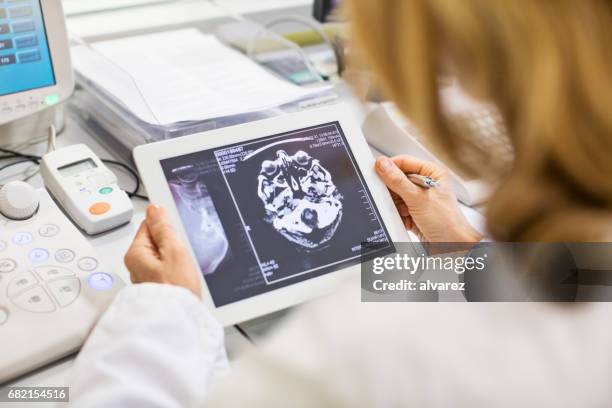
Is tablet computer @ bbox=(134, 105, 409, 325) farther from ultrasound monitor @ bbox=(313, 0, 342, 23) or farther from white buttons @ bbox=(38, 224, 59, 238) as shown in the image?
ultrasound monitor @ bbox=(313, 0, 342, 23)

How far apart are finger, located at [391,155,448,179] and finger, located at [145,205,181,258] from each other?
371mm

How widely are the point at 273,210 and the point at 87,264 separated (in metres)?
0.25

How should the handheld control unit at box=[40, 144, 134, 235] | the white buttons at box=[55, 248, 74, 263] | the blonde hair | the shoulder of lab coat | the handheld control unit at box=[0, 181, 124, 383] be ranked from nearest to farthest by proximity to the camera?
1. the blonde hair
2. the shoulder of lab coat
3. the handheld control unit at box=[0, 181, 124, 383]
4. the white buttons at box=[55, 248, 74, 263]
5. the handheld control unit at box=[40, 144, 134, 235]

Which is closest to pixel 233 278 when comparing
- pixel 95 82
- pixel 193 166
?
pixel 193 166

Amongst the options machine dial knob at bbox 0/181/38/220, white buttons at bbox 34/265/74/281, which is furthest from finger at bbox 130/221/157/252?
machine dial knob at bbox 0/181/38/220

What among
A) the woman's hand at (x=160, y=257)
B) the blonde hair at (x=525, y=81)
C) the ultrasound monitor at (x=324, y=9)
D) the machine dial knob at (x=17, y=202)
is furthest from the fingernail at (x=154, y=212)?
the ultrasound monitor at (x=324, y=9)

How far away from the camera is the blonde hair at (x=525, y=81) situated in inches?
18.2

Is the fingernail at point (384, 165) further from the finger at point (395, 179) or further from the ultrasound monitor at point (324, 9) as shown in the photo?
the ultrasound monitor at point (324, 9)

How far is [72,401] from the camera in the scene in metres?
0.63

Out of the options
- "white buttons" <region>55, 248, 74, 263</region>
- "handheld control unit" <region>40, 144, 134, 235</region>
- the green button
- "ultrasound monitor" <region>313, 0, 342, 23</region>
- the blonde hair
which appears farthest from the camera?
"ultrasound monitor" <region>313, 0, 342, 23</region>

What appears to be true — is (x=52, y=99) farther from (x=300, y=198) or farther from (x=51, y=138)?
(x=300, y=198)

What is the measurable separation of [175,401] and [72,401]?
103 millimetres

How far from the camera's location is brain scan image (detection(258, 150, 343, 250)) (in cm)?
84

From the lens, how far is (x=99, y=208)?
947mm
